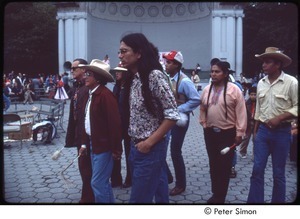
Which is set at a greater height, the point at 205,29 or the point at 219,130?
the point at 205,29

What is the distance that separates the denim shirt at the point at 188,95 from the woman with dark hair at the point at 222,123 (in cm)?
25

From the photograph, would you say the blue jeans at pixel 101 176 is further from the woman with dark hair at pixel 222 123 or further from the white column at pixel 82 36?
the white column at pixel 82 36

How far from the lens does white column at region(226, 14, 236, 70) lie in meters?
20.5

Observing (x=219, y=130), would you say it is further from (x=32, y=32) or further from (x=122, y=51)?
(x=32, y=32)

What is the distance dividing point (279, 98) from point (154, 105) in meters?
1.60

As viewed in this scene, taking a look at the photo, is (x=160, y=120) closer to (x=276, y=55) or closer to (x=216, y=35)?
(x=276, y=55)

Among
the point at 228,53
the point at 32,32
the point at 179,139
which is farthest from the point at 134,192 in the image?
the point at 32,32

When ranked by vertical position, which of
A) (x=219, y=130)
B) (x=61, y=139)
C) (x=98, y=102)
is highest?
(x=98, y=102)

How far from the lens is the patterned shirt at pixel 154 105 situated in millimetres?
2629

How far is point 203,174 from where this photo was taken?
18.6ft

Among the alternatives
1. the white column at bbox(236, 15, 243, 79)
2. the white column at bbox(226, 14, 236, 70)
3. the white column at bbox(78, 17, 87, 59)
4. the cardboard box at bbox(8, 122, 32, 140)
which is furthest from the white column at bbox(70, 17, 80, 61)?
the cardboard box at bbox(8, 122, 32, 140)

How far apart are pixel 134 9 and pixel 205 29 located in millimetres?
4839

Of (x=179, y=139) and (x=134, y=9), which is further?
(x=134, y=9)
